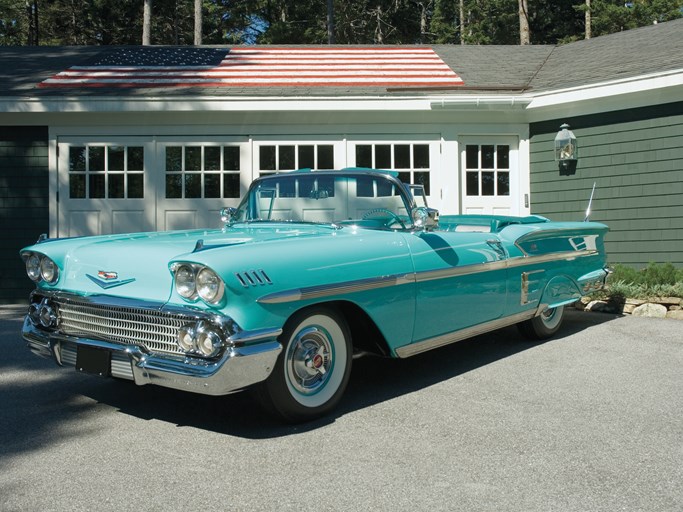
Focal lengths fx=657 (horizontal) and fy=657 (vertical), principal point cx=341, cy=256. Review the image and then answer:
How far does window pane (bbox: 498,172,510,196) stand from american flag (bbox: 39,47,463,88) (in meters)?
1.58

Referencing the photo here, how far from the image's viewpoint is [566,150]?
31.0ft

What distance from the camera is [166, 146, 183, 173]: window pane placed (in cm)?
966

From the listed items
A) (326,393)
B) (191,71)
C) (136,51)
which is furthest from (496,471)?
(136,51)

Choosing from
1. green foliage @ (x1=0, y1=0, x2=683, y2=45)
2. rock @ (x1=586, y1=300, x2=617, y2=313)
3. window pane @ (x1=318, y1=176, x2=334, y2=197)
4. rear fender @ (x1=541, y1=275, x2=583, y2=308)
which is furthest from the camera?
green foliage @ (x1=0, y1=0, x2=683, y2=45)

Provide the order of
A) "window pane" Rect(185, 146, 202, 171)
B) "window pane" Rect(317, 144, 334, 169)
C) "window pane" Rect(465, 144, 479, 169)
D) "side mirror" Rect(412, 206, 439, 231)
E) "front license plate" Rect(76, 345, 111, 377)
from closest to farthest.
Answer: "front license plate" Rect(76, 345, 111, 377), "side mirror" Rect(412, 206, 439, 231), "window pane" Rect(185, 146, 202, 171), "window pane" Rect(317, 144, 334, 169), "window pane" Rect(465, 144, 479, 169)

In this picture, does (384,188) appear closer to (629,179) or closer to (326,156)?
(326,156)

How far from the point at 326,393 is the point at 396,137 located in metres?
6.64

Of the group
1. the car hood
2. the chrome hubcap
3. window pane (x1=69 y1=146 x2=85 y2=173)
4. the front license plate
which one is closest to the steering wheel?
the car hood

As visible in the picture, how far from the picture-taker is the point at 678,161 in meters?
8.59

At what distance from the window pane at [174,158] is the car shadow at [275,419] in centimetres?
545

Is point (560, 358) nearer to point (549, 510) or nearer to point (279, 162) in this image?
point (549, 510)

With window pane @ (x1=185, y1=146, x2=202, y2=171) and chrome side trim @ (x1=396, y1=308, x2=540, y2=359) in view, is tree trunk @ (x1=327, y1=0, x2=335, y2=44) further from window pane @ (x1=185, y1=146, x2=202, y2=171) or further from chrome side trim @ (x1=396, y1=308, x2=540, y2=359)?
chrome side trim @ (x1=396, y1=308, x2=540, y2=359)

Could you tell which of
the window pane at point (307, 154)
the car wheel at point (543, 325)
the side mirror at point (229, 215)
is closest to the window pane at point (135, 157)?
the window pane at point (307, 154)

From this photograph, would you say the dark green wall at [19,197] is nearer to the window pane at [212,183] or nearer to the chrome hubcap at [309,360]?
the window pane at [212,183]
